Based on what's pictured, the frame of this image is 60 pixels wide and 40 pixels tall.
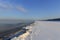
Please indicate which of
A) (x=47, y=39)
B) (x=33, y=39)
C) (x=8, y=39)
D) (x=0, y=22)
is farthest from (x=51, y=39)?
(x=0, y=22)

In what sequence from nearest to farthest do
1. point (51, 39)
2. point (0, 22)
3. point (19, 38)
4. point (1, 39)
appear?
point (1, 39), point (19, 38), point (51, 39), point (0, 22)

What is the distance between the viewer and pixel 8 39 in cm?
110

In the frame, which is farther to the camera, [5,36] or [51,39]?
[51,39]

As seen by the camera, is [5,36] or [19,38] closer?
[5,36]

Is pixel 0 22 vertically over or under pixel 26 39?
over

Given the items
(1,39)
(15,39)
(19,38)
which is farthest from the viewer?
(19,38)

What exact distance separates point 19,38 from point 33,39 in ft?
0.45

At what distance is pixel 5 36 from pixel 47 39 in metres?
0.56

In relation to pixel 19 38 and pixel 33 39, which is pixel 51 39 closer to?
pixel 33 39

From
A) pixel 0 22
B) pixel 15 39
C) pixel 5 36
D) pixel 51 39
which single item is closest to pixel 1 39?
pixel 5 36

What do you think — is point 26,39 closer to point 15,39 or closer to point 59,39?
point 15,39

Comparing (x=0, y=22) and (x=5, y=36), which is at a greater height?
(x=0, y=22)

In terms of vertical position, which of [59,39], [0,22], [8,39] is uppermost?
[0,22]

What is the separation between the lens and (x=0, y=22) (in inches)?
71.9
